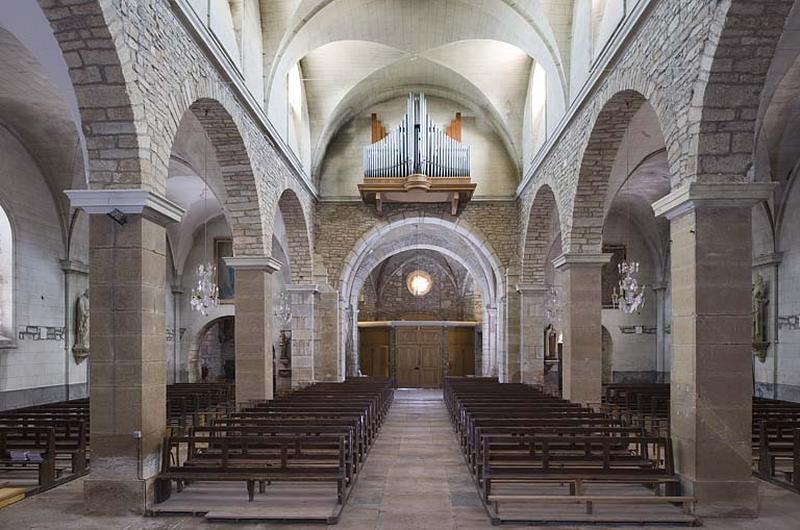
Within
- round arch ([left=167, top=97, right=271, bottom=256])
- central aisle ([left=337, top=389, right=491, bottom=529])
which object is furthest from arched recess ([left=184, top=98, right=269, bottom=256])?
central aisle ([left=337, top=389, right=491, bottom=529])

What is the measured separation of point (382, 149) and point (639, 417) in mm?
9896

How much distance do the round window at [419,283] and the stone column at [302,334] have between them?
12.0 metres

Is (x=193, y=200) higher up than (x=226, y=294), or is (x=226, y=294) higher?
(x=193, y=200)

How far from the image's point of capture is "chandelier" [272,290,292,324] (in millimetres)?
24634

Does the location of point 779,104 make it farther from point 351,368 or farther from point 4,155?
point 351,368

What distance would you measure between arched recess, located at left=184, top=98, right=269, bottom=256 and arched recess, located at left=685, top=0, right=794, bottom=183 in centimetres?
696

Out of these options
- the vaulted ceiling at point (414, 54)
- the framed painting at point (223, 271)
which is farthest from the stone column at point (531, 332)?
the framed painting at point (223, 271)

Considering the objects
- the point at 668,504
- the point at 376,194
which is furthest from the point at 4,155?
the point at 668,504

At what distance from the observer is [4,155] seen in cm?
1452

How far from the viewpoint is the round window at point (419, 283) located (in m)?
32.3

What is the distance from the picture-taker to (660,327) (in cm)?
2491

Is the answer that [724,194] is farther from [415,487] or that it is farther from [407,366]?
[407,366]

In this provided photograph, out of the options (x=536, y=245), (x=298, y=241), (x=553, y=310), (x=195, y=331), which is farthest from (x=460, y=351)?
(x=298, y=241)

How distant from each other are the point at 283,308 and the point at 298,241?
4.73 meters
